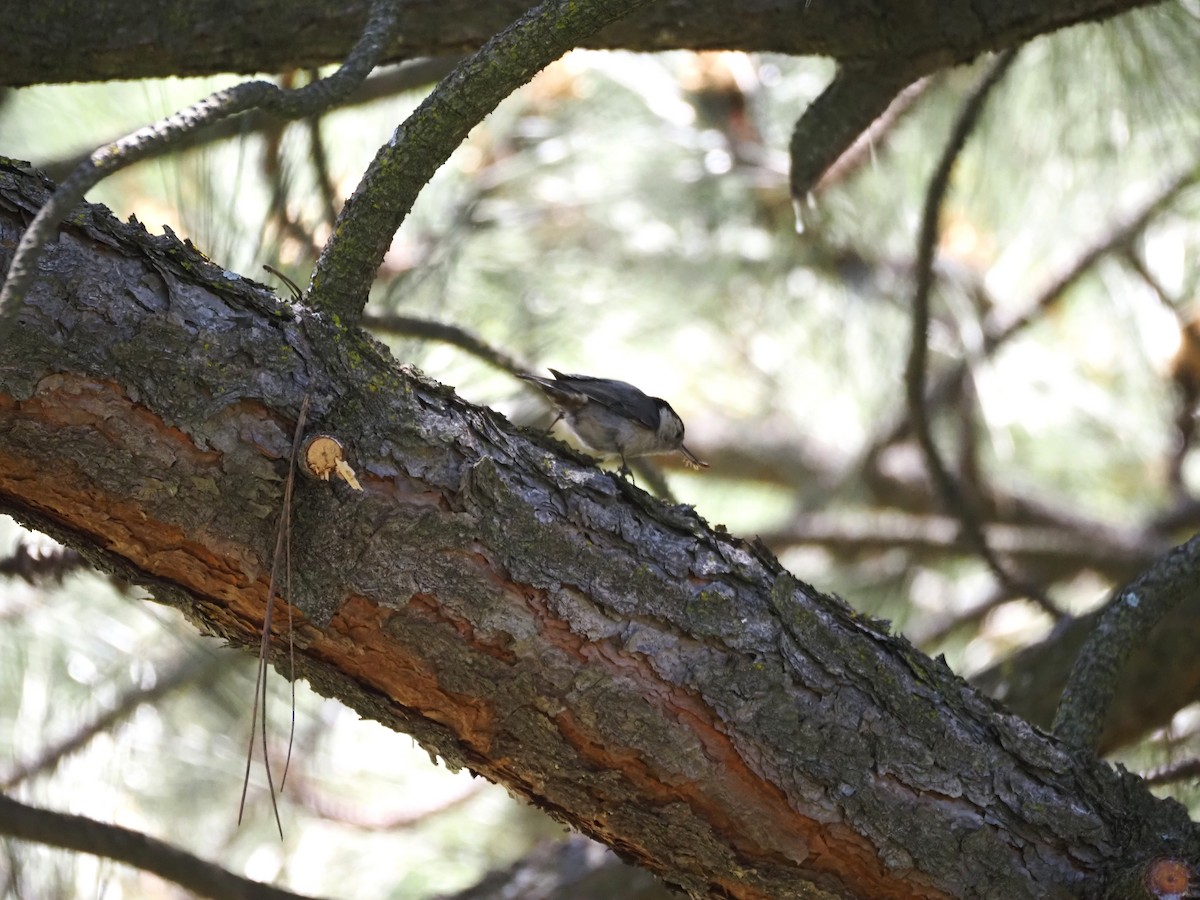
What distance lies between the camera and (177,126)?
37.5 inches

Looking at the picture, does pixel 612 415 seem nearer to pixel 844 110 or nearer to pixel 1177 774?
pixel 844 110

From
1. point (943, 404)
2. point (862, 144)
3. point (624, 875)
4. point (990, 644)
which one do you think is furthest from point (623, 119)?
point (624, 875)

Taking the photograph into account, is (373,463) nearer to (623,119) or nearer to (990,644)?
(623,119)

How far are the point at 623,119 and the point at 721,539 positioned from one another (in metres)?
2.24

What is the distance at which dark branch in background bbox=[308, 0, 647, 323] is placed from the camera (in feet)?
3.55

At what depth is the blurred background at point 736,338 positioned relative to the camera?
6.91 ft

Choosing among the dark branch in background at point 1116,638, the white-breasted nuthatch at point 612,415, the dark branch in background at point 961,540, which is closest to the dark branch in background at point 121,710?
the white-breasted nuthatch at point 612,415

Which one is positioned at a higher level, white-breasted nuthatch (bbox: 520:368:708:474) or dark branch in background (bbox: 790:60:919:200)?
dark branch in background (bbox: 790:60:919:200)

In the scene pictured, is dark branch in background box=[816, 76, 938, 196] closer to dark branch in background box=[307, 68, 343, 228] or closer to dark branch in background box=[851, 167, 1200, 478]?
dark branch in background box=[851, 167, 1200, 478]

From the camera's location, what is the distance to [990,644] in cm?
326

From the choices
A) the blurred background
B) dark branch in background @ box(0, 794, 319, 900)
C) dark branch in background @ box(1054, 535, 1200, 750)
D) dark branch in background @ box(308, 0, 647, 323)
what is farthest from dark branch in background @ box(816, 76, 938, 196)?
dark branch in background @ box(0, 794, 319, 900)

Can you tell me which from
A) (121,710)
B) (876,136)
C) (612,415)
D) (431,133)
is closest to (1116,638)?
(612,415)

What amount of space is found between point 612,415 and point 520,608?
87 cm

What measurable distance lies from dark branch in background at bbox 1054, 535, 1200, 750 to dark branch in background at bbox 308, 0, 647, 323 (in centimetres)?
89
